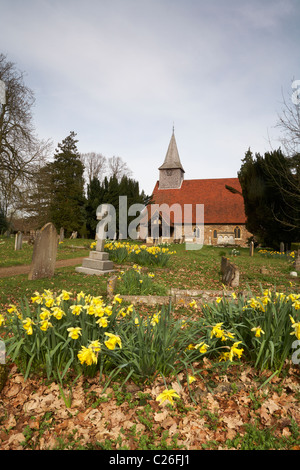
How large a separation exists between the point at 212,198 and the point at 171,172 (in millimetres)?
6382

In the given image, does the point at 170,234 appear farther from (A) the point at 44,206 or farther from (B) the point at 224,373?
(B) the point at 224,373

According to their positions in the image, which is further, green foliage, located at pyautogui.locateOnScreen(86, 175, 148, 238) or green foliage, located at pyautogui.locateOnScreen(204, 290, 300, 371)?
green foliage, located at pyautogui.locateOnScreen(86, 175, 148, 238)

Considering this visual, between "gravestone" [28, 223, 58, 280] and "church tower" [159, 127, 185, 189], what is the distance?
2663 centimetres

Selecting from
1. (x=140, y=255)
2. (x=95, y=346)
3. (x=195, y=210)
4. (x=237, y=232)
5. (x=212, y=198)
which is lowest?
(x=95, y=346)

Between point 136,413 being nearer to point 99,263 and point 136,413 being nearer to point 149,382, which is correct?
point 149,382

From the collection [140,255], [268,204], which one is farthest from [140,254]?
[268,204]

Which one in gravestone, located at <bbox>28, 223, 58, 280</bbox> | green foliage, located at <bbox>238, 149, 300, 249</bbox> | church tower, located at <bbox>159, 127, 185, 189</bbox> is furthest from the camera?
church tower, located at <bbox>159, 127, 185, 189</bbox>

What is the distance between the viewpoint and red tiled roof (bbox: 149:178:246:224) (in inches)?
1125

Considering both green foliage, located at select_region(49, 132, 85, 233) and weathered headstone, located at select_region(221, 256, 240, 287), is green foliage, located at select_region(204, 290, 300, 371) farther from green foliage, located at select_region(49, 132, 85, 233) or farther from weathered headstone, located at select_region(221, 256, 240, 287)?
green foliage, located at select_region(49, 132, 85, 233)

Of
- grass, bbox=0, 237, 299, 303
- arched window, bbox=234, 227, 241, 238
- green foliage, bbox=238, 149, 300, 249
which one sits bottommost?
grass, bbox=0, 237, 299, 303

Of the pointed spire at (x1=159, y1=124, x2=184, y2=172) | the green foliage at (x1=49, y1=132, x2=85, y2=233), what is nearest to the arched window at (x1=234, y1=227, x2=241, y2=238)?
the pointed spire at (x1=159, y1=124, x2=184, y2=172)

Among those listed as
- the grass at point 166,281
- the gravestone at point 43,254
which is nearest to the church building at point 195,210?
the grass at point 166,281

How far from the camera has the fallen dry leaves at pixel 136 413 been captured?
1979 millimetres

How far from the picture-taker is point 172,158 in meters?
33.6
